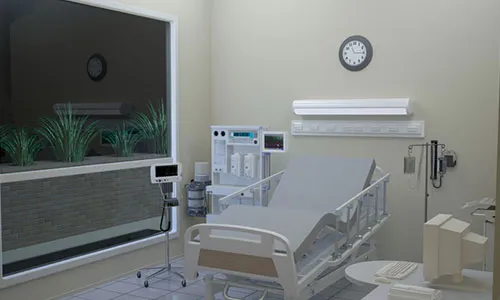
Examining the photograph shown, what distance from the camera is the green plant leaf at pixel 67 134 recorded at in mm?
5105

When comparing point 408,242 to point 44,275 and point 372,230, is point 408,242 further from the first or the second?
point 44,275

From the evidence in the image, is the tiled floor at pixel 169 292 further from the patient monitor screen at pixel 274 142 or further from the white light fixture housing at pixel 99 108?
the white light fixture housing at pixel 99 108

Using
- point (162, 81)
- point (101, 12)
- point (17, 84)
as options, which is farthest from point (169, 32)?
point (17, 84)

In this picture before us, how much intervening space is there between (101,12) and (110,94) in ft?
2.62

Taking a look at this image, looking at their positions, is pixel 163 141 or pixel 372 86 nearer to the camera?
pixel 372 86

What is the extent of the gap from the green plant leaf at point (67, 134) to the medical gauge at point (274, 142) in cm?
174

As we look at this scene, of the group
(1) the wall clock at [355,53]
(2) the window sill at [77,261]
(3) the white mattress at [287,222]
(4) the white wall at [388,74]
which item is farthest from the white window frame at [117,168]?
(1) the wall clock at [355,53]

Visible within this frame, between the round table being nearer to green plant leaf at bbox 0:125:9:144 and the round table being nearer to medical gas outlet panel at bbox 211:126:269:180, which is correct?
medical gas outlet panel at bbox 211:126:269:180

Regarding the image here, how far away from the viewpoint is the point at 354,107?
5711 millimetres

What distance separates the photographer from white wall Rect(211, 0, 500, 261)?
527cm

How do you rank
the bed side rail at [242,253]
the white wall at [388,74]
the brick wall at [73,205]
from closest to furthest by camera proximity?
the bed side rail at [242,253] → the brick wall at [73,205] → the white wall at [388,74]

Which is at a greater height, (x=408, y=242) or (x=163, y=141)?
(x=163, y=141)

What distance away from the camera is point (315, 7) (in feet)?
19.9

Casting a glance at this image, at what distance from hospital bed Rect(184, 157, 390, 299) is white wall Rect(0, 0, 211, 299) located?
1308 millimetres
